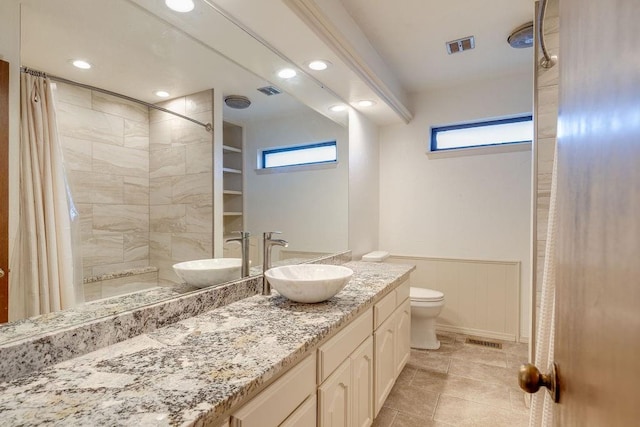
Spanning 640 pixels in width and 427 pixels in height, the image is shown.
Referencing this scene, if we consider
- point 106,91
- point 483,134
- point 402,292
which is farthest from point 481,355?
point 106,91

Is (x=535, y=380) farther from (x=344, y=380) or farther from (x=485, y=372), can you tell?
(x=485, y=372)

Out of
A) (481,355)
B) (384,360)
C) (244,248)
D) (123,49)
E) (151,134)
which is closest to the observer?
(123,49)

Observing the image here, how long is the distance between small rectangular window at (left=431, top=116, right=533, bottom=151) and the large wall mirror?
78.6 inches

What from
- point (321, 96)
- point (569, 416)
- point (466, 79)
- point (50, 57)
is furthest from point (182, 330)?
point (466, 79)

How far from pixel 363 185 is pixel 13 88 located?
2573mm

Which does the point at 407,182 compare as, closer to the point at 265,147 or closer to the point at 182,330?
the point at 265,147

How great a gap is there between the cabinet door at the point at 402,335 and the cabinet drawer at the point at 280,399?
115 cm

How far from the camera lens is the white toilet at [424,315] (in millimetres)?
2781

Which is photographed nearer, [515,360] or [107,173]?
[107,173]

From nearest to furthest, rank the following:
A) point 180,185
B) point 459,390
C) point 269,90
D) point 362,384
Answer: point 180,185
point 362,384
point 269,90
point 459,390

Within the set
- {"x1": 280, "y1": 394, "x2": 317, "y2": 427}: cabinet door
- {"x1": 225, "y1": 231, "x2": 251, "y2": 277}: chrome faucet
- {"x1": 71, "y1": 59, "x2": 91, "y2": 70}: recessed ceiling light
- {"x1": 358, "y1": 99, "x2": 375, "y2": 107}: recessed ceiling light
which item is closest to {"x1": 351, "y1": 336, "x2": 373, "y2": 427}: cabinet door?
{"x1": 280, "y1": 394, "x2": 317, "y2": 427}: cabinet door

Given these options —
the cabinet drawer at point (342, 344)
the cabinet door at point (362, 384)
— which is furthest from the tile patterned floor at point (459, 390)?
the cabinet drawer at point (342, 344)

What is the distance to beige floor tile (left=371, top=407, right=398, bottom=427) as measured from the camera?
75.2 inches

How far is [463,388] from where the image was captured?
226 centimetres
